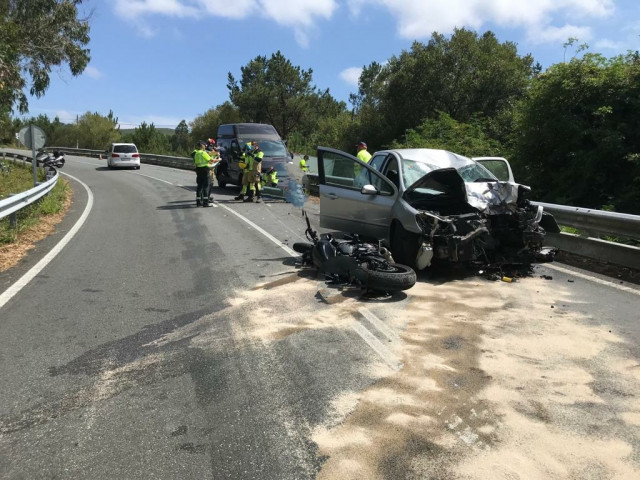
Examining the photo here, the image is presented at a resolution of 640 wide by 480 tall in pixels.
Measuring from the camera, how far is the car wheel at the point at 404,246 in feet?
22.7

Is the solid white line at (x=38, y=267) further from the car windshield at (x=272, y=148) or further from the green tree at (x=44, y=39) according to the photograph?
the green tree at (x=44, y=39)

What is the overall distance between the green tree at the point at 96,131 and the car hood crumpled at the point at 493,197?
299 feet

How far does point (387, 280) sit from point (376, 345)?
1480 millimetres

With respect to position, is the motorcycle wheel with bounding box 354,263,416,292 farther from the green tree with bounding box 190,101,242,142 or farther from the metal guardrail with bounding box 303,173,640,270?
the green tree with bounding box 190,101,242,142

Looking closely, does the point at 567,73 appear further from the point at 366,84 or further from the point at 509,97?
the point at 366,84

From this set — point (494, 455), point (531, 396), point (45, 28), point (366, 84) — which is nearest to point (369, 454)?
point (494, 455)

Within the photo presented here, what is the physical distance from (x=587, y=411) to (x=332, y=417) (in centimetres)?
167

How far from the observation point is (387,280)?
5.94 meters

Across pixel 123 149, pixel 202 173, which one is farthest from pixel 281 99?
pixel 202 173

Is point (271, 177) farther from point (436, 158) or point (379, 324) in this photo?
point (379, 324)

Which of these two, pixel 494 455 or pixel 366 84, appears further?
pixel 366 84

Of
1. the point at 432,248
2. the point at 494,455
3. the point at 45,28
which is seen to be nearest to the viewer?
the point at 494,455

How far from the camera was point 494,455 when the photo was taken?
2.90 metres

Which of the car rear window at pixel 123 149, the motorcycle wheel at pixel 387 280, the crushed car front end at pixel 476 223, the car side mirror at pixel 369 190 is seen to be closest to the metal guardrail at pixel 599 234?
the crushed car front end at pixel 476 223
